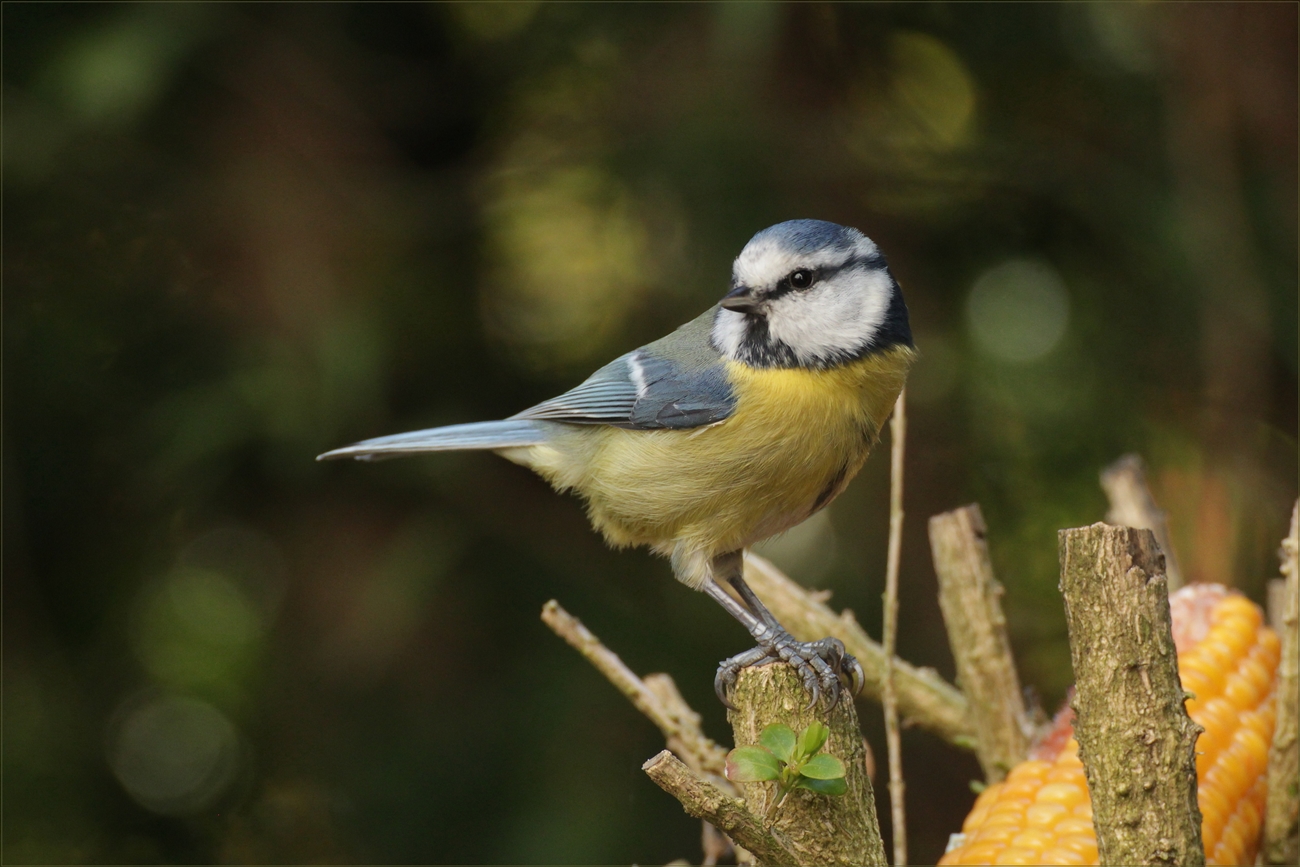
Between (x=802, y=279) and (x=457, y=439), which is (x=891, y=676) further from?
(x=457, y=439)

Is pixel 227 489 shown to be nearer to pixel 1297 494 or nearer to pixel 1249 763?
pixel 1249 763

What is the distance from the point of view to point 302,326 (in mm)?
2080

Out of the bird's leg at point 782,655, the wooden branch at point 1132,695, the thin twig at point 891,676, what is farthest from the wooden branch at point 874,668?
the wooden branch at point 1132,695

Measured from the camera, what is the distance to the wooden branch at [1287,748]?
3.33ft

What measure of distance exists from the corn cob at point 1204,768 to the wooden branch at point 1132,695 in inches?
6.7

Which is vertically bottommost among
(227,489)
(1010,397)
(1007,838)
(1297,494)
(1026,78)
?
(1007,838)

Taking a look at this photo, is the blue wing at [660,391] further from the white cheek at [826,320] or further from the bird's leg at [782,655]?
the bird's leg at [782,655]

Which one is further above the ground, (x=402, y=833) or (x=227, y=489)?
(x=227, y=489)

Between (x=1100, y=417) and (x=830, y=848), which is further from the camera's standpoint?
(x=1100, y=417)

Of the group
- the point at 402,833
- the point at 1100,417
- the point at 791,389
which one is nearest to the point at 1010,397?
the point at 1100,417

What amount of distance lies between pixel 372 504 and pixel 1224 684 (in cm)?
158

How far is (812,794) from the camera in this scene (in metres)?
0.76

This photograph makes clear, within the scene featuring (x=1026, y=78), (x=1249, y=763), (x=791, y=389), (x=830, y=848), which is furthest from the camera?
(x=1026, y=78)

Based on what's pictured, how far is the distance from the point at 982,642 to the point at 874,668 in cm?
16
